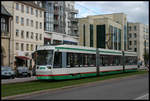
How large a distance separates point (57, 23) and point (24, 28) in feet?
43.0

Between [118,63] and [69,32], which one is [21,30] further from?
[118,63]

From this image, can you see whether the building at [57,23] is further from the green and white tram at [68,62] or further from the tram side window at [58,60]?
the tram side window at [58,60]

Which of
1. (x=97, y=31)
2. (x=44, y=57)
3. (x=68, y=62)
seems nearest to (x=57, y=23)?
(x=97, y=31)

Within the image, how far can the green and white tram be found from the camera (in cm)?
2083

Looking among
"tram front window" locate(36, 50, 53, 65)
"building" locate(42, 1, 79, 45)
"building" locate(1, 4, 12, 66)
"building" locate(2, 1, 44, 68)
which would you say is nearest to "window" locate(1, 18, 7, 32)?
"building" locate(1, 4, 12, 66)

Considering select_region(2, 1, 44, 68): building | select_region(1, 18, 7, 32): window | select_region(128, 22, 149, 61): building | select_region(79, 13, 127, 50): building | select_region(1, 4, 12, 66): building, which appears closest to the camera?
select_region(1, 4, 12, 66): building

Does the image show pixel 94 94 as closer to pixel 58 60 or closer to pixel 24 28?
pixel 58 60

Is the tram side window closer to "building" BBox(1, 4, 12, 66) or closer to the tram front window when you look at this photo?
the tram front window

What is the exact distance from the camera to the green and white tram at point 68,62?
20.8m

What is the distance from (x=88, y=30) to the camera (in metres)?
83.9

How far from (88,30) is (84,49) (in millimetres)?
58774

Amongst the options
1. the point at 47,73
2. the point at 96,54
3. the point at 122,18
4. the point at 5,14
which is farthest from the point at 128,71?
the point at 122,18

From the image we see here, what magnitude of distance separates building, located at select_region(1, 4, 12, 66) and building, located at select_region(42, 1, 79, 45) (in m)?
12.4

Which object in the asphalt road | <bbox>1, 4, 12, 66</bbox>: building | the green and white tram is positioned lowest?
the asphalt road
